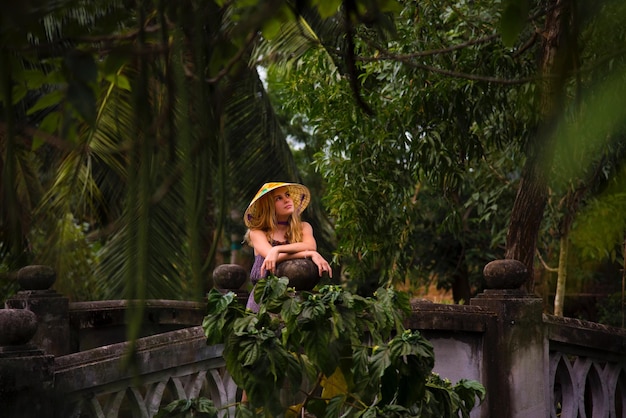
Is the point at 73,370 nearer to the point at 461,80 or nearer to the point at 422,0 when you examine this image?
the point at 461,80

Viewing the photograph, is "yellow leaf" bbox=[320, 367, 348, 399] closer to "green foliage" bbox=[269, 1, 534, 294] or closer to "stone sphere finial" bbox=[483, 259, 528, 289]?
"stone sphere finial" bbox=[483, 259, 528, 289]

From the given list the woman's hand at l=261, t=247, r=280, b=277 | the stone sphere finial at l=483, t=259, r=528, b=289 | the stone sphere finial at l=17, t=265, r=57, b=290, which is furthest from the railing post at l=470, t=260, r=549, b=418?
the stone sphere finial at l=17, t=265, r=57, b=290

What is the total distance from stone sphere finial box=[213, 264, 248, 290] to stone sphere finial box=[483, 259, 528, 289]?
5.29ft

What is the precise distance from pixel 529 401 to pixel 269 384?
1.87 meters

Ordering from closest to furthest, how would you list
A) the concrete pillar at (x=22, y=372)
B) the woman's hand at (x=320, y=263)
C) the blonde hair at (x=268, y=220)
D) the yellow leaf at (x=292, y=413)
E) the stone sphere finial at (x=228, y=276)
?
the concrete pillar at (x=22, y=372) < the yellow leaf at (x=292, y=413) < the woman's hand at (x=320, y=263) < the blonde hair at (x=268, y=220) < the stone sphere finial at (x=228, y=276)

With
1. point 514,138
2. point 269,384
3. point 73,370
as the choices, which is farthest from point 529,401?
point 514,138

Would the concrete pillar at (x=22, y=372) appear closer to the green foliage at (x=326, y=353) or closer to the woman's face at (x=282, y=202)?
the green foliage at (x=326, y=353)

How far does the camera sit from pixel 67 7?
1413mm

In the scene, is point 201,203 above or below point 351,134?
below

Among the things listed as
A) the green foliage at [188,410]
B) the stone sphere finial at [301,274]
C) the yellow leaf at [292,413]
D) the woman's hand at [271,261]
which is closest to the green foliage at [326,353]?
the yellow leaf at [292,413]

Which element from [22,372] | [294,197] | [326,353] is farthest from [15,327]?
[294,197]

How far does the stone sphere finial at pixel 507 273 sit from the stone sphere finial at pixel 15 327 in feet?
7.76

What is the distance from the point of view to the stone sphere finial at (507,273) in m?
4.71

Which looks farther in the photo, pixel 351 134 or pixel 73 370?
pixel 351 134
